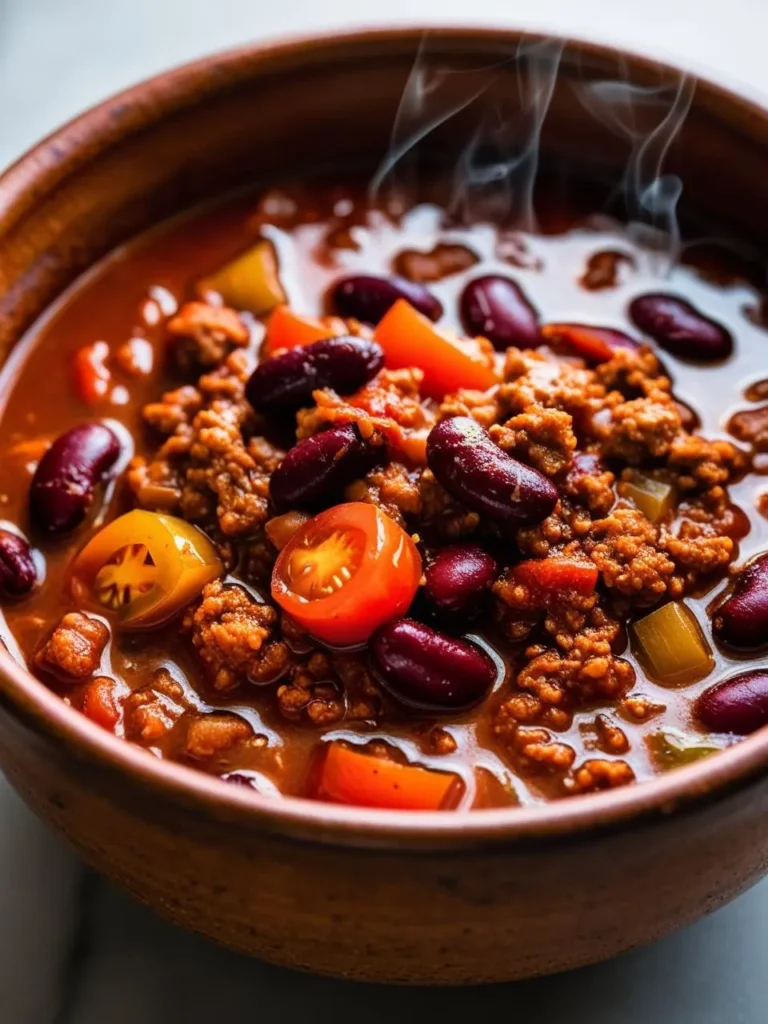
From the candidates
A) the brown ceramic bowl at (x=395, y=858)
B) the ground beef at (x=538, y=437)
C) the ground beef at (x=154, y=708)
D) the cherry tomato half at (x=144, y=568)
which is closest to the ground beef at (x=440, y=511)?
the ground beef at (x=538, y=437)

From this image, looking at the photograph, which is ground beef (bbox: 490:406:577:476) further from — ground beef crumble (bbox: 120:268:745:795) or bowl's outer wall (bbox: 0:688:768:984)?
bowl's outer wall (bbox: 0:688:768:984)

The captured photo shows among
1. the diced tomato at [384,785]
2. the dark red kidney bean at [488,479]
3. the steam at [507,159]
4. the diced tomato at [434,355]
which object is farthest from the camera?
the steam at [507,159]

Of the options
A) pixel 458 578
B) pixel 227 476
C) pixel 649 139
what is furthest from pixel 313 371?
pixel 649 139

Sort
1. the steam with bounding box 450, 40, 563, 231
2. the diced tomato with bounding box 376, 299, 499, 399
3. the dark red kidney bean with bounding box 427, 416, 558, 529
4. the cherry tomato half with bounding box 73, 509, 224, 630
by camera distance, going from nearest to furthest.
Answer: the dark red kidney bean with bounding box 427, 416, 558, 529
the cherry tomato half with bounding box 73, 509, 224, 630
the diced tomato with bounding box 376, 299, 499, 399
the steam with bounding box 450, 40, 563, 231

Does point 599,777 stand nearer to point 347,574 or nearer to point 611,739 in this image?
point 611,739

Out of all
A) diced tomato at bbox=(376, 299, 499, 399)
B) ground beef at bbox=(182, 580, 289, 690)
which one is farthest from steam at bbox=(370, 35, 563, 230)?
ground beef at bbox=(182, 580, 289, 690)

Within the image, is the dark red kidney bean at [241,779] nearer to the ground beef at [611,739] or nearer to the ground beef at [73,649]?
the ground beef at [73,649]
